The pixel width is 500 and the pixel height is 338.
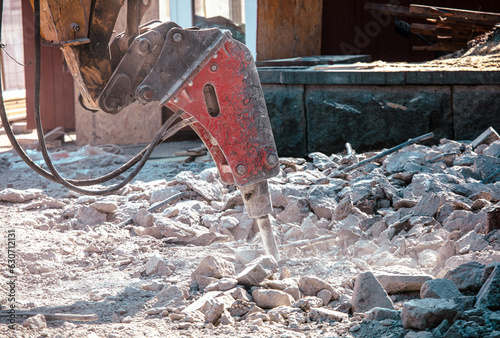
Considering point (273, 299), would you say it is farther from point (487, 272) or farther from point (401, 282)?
point (487, 272)

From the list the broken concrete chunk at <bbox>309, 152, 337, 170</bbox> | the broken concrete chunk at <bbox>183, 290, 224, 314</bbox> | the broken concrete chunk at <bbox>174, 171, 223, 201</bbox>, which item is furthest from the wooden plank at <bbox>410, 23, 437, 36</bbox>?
the broken concrete chunk at <bbox>183, 290, 224, 314</bbox>

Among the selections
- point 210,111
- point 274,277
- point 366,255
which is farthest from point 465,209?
point 210,111

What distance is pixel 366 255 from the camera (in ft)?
10.8

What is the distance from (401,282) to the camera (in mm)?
2707

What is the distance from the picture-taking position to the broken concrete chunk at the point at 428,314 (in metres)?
2.20

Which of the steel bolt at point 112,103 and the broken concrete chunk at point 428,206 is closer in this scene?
the steel bolt at point 112,103

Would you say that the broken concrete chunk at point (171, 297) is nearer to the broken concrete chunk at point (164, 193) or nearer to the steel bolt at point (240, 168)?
the steel bolt at point (240, 168)

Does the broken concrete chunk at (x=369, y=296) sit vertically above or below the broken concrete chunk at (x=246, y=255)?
above

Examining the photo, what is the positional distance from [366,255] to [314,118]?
2.62 meters

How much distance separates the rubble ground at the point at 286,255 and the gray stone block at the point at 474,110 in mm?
314

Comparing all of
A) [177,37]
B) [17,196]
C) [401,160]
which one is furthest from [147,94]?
[17,196]

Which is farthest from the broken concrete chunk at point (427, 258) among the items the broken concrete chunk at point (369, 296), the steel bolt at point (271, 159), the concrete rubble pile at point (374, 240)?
the steel bolt at point (271, 159)

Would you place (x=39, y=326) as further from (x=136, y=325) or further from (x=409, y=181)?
(x=409, y=181)

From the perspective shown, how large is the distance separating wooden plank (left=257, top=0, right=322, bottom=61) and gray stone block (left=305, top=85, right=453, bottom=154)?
2.20 m
